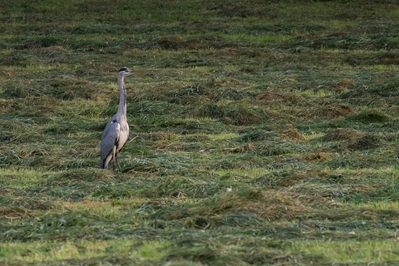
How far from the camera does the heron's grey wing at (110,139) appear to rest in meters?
14.5

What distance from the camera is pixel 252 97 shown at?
22.5m

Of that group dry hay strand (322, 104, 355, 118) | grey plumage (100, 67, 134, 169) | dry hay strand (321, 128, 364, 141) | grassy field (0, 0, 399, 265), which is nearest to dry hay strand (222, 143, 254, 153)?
grassy field (0, 0, 399, 265)

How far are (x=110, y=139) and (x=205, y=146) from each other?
2.47 meters

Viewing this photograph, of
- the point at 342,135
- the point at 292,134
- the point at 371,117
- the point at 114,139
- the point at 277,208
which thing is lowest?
the point at 371,117

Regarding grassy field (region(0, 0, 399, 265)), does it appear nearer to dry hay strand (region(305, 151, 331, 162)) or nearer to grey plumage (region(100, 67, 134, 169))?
dry hay strand (region(305, 151, 331, 162))

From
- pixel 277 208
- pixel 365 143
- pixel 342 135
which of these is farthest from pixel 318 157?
pixel 277 208

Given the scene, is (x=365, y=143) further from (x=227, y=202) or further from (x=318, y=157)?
(x=227, y=202)

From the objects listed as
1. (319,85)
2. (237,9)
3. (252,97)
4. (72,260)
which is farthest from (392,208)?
(237,9)

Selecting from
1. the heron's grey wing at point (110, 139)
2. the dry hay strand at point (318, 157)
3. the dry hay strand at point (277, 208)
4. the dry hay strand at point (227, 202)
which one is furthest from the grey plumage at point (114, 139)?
the dry hay strand at point (277, 208)

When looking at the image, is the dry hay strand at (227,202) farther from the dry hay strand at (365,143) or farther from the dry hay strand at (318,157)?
the dry hay strand at (365,143)

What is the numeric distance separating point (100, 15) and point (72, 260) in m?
36.4

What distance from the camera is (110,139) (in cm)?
1457

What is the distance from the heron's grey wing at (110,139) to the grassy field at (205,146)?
0.38 metres

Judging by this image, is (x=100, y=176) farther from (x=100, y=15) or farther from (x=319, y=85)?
(x=100, y=15)
